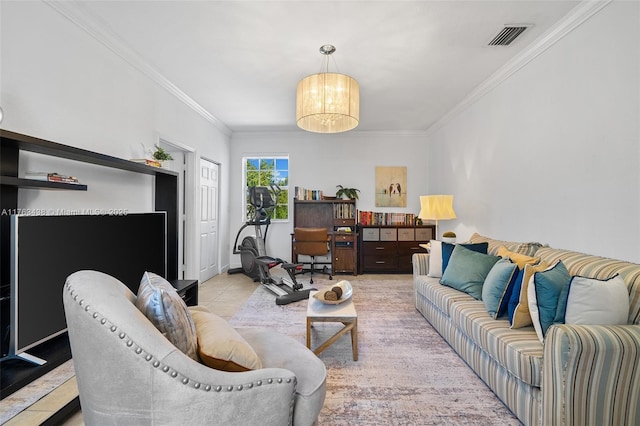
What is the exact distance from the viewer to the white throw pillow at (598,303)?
56.2 inches

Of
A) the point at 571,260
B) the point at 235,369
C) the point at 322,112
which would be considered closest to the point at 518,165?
the point at 571,260

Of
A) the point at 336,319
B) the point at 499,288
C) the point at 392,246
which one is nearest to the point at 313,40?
the point at 336,319

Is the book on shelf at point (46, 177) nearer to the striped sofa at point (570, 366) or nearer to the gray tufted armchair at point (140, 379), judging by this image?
the gray tufted armchair at point (140, 379)

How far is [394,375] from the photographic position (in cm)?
200

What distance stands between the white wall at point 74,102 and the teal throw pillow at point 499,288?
3042 mm

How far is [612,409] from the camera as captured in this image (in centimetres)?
130

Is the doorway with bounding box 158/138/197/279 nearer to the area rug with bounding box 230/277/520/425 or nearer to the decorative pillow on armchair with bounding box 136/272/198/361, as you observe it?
the area rug with bounding box 230/277/520/425

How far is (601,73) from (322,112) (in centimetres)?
196

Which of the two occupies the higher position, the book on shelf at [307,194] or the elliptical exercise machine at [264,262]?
the book on shelf at [307,194]

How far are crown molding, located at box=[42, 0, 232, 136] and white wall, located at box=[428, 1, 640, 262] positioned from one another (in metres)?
3.64

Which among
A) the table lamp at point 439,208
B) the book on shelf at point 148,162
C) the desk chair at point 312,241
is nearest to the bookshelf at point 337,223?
the desk chair at point 312,241

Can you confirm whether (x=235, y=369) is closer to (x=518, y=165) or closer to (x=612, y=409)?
(x=612, y=409)

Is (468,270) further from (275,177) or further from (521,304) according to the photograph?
(275,177)

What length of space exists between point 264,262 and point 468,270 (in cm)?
269
